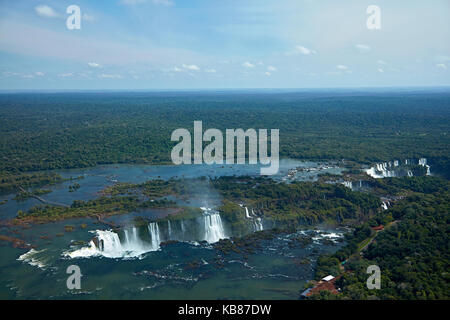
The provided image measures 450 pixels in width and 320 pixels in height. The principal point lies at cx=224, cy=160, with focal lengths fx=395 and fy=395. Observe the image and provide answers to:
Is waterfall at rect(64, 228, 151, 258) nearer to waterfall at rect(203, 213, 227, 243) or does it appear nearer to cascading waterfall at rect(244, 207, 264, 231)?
waterfall at rect(203, 213, 227, 243)

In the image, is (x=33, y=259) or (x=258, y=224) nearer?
(x=33, y=259)

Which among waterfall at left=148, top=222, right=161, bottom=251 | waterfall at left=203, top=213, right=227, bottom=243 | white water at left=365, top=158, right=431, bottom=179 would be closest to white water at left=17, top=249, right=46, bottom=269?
waterfall at left=148, top=222, right=161, bottom=251

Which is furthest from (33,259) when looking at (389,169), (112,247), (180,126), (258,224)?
(180,126)

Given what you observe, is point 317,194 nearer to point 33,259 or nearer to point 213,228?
point 213,228

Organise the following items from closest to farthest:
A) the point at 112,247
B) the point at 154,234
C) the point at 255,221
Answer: the point at 112,247
the point at 154,234
the point at 255,221

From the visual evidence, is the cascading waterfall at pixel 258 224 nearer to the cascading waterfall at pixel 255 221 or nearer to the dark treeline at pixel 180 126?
the cascading waterfall at pixel 255 221

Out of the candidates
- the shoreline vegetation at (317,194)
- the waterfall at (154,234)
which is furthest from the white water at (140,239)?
the shoreline vegetation at (317,194)

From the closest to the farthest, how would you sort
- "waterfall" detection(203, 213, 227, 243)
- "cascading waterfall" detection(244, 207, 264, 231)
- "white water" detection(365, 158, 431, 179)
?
"waterfall" detection(203, 213, 227, 243) → "cascading waterfall" detection(244, 207, 264, 231) → "white water" detection(365, 158, 431, 179)
